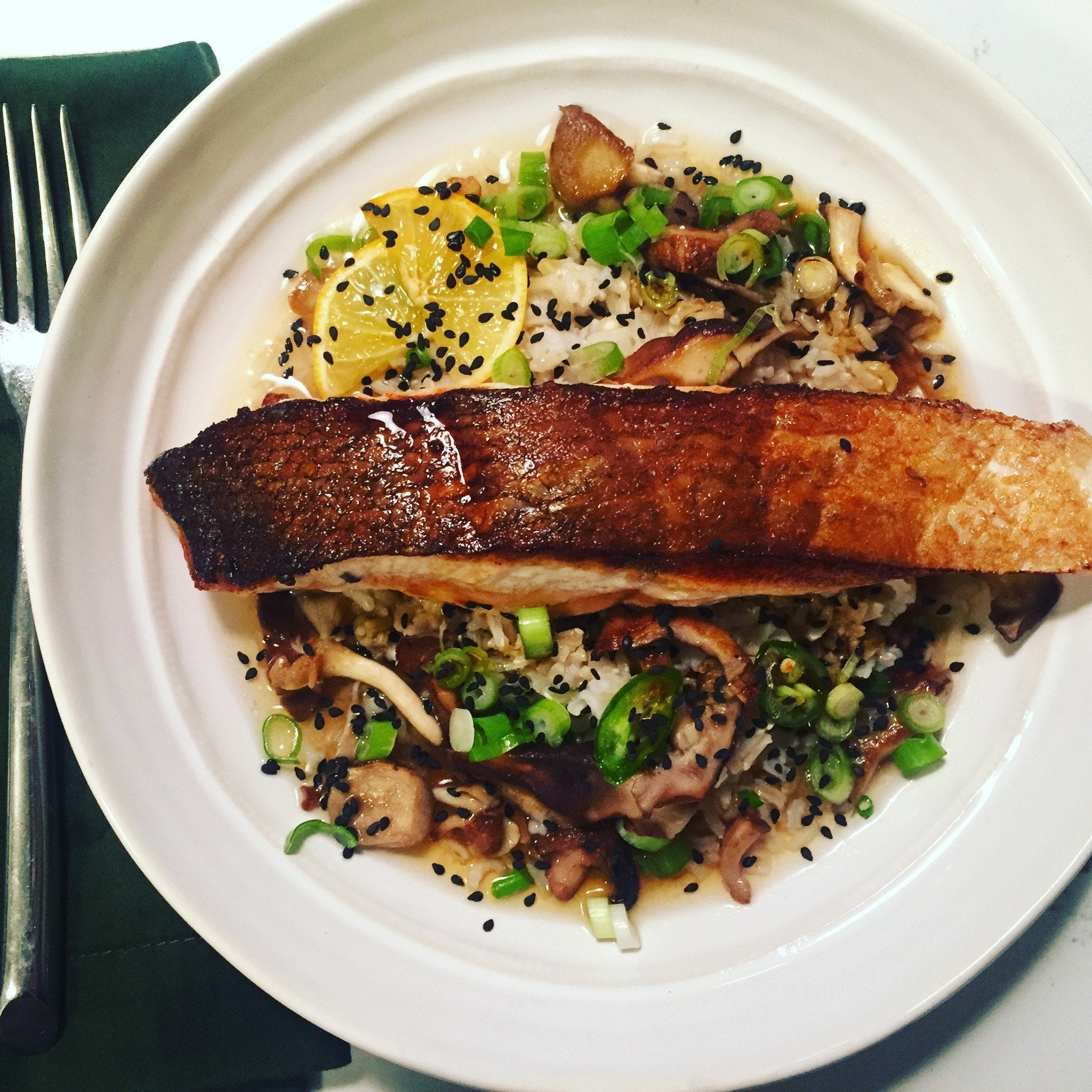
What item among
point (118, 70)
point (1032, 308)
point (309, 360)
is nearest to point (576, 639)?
point (309, 360)

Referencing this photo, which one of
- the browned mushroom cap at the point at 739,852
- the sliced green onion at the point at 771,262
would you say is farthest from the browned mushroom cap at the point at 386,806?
the sliced green onion at the point at 771,262

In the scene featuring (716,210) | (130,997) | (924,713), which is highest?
(716,210)

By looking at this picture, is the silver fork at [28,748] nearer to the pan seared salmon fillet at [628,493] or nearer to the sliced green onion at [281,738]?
the sliced green onion at [281,738]

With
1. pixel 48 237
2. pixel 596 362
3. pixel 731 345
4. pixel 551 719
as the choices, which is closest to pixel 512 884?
pixel 551 719

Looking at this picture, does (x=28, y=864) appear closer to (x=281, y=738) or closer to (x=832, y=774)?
(x=281, y=738)

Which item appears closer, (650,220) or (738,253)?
(738,253)

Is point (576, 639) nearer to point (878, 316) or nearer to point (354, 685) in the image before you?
point (354, 685)

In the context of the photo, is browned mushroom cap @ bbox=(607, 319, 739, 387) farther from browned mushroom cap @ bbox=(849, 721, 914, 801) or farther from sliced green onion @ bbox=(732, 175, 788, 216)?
browned mushroom cap @ bbox=(849, 721, 914, 801)
